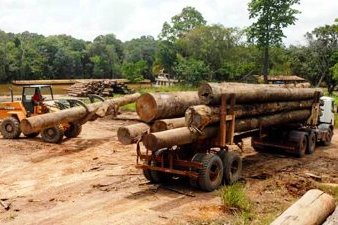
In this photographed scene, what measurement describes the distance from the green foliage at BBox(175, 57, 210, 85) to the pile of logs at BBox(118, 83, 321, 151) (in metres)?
36.4

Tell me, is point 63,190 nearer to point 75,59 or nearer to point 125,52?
point 75,59

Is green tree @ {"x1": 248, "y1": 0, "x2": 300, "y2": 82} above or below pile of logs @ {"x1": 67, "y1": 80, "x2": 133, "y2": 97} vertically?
above

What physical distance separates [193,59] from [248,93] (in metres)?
40.3

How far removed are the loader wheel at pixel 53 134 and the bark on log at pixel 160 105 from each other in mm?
7687

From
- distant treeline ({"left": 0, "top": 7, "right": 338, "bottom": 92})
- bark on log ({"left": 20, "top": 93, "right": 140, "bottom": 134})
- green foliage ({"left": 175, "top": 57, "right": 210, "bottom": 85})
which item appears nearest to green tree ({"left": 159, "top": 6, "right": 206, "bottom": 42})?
distant treeline ({"left": 0, "top": 7, "right": 338, "bottom": 92})

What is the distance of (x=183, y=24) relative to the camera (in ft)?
233

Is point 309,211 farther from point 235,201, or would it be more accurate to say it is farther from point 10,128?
point 10,128

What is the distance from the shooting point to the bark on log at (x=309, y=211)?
7.53 m

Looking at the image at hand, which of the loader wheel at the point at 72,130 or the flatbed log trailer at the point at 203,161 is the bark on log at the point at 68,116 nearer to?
the loader wheel at the point at 72,130

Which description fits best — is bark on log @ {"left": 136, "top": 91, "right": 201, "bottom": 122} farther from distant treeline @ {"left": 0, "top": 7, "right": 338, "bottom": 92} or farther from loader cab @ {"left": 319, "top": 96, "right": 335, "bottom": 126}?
distant treeline @ {"left": 0, "top": 7, "right": 338, "bottom": 92}

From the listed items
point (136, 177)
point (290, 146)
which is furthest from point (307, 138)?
point (136, 177)

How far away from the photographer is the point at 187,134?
10.7m

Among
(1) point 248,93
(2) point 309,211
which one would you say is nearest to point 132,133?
(1) point 248,93

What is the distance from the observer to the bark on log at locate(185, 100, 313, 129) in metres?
10.8
